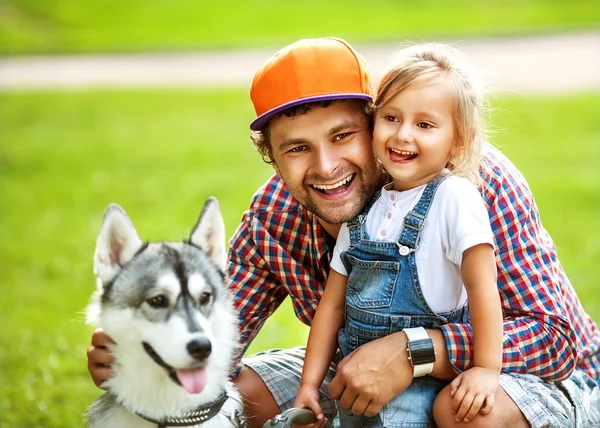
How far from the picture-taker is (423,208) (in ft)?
10.2

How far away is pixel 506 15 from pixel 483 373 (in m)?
22.4

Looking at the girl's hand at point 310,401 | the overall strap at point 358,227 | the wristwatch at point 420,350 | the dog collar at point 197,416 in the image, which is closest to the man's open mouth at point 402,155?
the overall strap at point 358,227

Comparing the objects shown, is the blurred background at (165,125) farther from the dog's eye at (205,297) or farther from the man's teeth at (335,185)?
the man's teeth at (335,185)

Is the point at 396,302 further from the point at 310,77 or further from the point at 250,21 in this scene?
the point at 250,21

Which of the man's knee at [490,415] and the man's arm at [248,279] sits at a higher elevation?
the man's arm at [248,279]

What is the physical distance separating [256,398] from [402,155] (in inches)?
53.5

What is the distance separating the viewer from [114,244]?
284cm

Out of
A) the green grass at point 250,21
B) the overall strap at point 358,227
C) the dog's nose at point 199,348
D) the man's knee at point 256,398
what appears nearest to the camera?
the dog's nose at point 199,348

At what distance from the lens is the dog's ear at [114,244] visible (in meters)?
2.76

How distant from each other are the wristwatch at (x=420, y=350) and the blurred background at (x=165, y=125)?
4.09ft

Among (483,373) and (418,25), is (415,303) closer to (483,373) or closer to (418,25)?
(483,373)

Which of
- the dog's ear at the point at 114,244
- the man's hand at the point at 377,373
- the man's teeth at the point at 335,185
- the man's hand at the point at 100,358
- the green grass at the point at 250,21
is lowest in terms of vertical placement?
the man's hand at the point at 377,373

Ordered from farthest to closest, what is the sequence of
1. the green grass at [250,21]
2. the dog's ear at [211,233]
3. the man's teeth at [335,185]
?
the green grass at [250,21] → the man's teeth at [335,185] → the dog's ear at [211,233]

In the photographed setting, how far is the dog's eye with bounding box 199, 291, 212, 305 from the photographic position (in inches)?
109
